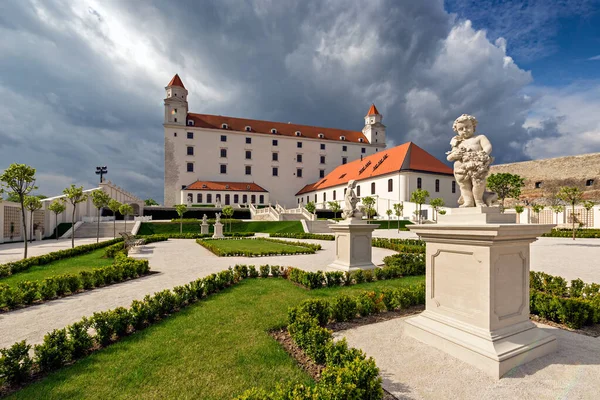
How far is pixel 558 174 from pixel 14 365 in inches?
2732

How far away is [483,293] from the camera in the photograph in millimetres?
3936

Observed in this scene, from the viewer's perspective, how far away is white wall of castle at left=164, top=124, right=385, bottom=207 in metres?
58.0

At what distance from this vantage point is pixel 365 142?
71312 mm

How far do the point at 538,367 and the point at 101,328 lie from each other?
21.2 feet

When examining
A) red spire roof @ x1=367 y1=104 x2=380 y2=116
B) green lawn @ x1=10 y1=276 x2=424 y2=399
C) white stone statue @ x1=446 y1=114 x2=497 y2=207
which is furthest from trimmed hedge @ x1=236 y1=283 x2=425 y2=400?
Result: red spire roof @ x1=367 y1=104 x2=380 y2=116

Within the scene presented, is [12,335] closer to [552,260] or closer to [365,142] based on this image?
[552,260]

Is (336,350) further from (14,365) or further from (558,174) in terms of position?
(558,174)

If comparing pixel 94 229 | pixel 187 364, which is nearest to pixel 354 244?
pixel 187 364

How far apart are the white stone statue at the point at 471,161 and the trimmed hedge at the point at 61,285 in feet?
33.0

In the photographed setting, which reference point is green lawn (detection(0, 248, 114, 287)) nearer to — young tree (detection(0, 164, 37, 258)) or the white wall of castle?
young tree (detection(0, 164, 37, 258))

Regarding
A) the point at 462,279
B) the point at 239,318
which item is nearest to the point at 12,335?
the point at 239,318

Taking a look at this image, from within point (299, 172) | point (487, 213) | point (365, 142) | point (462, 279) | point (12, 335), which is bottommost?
point (12, 335)

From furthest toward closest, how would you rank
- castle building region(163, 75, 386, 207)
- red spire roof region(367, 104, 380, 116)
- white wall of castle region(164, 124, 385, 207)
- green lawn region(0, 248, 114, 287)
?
red spire roof region(367, 104, 380, 116), white wall of castle region(164, 124, 385, 207), castle building region(163, 75, 386, 207), green lawn region(0, 248, 114, 287)

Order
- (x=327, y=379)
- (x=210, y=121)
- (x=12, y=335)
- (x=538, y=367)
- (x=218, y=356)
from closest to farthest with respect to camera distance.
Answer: (x=327, y=379)
(x=538, y=367)
(x=218, y=356)
(x=12, y=335)
(x=210, y=121)
